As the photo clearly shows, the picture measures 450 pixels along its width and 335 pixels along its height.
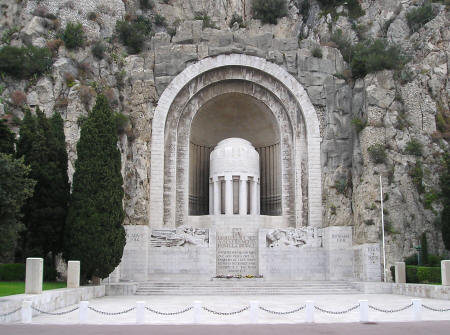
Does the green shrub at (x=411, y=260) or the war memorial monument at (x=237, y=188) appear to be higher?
the war memorial monument at (x=237, y=188)

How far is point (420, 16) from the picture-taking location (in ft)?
128

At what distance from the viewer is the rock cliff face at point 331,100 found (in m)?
28.1

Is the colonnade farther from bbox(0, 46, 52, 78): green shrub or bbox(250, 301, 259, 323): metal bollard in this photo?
bbox(250, 301, 259, 323): metal bollard

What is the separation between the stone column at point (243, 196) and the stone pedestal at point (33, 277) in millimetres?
16286

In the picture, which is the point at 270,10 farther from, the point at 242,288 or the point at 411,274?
the point at 242,288

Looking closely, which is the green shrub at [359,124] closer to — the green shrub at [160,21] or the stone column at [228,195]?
the stone column at [228,195]

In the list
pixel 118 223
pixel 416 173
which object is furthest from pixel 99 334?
pixel 416 173

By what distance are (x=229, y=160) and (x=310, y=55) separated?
27.3 ft

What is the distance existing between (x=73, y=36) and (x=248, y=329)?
85.6 feet

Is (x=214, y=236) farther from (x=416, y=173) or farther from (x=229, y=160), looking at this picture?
(x=416, y=173)

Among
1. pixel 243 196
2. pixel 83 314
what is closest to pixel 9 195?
pixel 83 314

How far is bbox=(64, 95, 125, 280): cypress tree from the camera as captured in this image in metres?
21.7

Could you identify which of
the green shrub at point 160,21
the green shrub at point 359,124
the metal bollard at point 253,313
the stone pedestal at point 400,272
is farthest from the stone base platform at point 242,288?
the green shrub at point 160,21

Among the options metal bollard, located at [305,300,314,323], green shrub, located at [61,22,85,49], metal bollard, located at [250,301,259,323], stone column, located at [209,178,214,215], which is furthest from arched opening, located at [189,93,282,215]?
metal bollard, located at [250,301,259,323]
